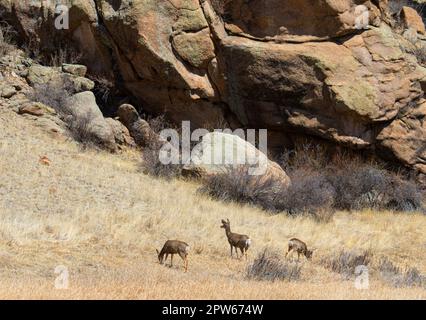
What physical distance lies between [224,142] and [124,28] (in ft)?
17.1

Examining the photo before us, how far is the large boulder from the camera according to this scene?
846 inches

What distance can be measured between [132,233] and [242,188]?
233 inches

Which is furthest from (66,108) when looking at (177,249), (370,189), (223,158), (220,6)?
(177,249)

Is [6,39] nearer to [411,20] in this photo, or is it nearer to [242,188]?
[242,188]

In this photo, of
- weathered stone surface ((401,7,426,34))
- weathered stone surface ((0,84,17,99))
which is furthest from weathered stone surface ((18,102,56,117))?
weathered stone surface ((401,7,426,34))

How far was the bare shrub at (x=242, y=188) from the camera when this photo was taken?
67.7 ft

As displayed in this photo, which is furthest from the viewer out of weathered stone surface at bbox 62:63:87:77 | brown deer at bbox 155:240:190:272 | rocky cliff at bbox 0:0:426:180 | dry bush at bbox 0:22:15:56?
dry bush at bbox 0:22:15:56

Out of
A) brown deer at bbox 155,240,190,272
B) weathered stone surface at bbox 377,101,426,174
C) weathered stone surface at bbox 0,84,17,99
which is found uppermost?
weathered stone surface at bbox 0,84,17,99

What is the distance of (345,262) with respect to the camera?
1573cm

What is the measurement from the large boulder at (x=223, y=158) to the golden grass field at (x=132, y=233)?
2.28ft

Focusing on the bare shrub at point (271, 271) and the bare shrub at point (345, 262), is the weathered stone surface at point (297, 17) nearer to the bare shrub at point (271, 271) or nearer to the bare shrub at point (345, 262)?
the bare shrub at point (345, 262)

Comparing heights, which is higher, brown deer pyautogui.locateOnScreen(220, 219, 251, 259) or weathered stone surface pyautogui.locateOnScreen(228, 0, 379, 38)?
weathered stone surface pyautogui.locateOnScreen(228, 0, 379, 38)

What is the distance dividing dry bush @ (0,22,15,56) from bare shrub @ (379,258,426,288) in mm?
15210

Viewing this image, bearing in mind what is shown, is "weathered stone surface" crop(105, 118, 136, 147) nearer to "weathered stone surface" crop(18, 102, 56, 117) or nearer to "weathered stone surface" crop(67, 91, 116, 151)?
"weathered stone surface" crop(67, 91, 116, 151)
